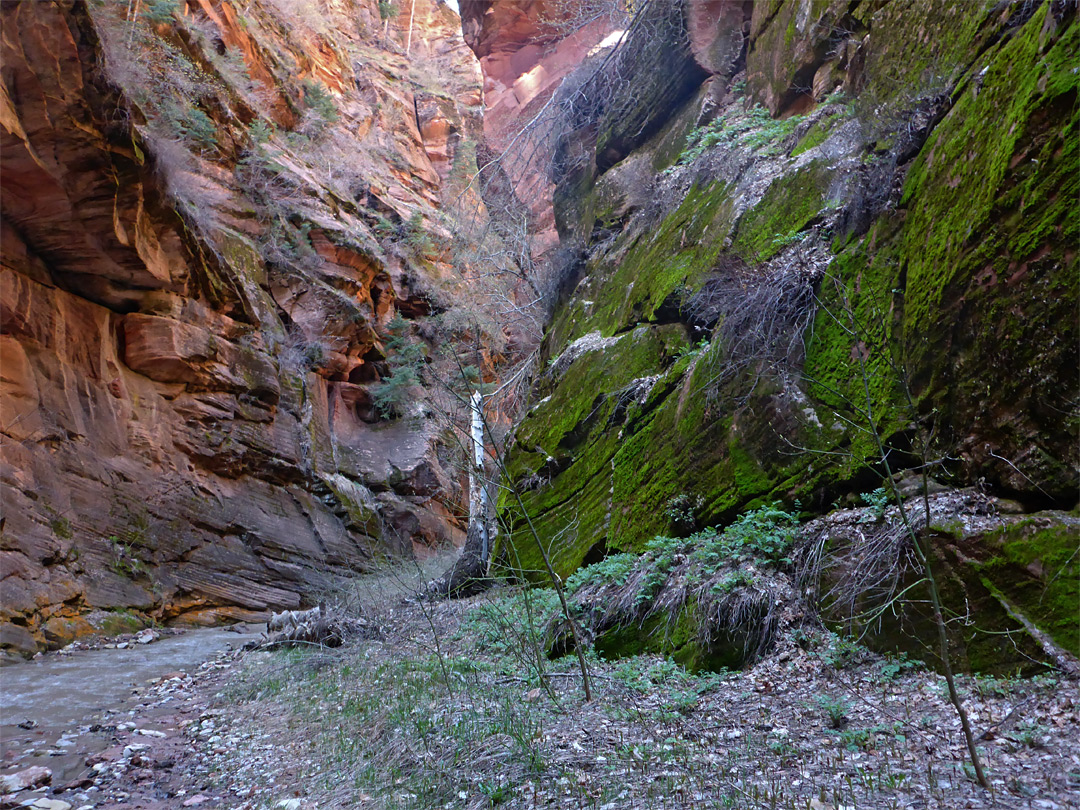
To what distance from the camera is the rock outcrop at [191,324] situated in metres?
8.27

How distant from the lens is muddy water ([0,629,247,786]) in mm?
4539

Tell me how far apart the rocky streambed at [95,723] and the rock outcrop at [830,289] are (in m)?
3.50

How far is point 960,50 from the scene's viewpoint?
5012 mm

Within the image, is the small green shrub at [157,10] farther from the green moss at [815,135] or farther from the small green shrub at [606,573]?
the small green shrub at [606,573]

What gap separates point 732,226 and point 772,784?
6.22m

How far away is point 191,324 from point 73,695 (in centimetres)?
776

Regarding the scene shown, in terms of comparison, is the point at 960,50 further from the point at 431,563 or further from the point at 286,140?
the point at 286,140

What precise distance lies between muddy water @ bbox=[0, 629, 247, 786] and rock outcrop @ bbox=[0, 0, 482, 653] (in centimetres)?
93

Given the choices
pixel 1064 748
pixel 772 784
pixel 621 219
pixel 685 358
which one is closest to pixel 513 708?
pixel 772 784

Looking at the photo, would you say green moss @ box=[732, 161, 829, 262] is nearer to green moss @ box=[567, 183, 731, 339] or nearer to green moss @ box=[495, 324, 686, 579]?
green moss @ box=[567, 183, 731, 339]

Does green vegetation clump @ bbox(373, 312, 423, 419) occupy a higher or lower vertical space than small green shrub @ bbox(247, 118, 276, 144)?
lower

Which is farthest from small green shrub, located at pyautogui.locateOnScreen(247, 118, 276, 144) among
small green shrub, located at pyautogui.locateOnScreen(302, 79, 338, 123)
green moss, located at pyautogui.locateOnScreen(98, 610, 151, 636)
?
green moss, located at pyautogui.locateOnScreen(98, 610, 151, 636)

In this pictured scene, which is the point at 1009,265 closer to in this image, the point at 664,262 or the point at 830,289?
the point at 830,289

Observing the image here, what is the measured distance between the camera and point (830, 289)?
539 cm
